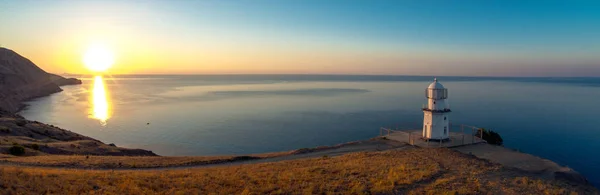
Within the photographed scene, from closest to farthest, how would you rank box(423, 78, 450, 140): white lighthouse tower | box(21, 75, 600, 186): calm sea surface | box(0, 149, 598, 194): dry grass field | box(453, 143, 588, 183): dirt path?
box(0, 149, 598, 194): dry grass field, box(453, 143, 588, 183): dirt path, box(423, 78, 450, 140): white lighthouse tower, box(21, 75, 600, 186): calm sea surface

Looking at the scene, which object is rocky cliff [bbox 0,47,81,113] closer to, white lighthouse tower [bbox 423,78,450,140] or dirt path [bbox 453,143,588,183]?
white lighthouse tower [bbox 423,78,450,140]

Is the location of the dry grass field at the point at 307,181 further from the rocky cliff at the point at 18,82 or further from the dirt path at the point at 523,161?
the rocky cliff at the point at 18,82

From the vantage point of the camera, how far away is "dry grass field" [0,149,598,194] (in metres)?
13.0

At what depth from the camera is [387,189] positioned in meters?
14.1

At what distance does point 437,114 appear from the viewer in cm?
3025

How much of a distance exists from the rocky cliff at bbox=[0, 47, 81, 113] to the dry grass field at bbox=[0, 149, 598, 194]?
80456mm

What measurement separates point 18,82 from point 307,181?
12142 cm

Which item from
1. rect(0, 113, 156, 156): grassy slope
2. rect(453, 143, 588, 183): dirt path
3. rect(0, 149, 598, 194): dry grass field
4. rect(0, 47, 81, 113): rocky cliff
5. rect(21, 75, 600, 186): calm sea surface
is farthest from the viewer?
rect(0, 47, 81, 113): rocky cliff

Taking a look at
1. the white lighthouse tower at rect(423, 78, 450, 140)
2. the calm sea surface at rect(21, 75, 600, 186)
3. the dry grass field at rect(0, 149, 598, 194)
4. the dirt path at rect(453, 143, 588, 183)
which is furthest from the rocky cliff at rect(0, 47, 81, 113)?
the dirt path at rect(453, 143, 588, 183)

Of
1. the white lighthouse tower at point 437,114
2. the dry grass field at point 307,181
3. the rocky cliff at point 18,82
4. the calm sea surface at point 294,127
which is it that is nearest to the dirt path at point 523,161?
the white lighthouse tower at point 437,114

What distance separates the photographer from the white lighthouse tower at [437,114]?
30.2 meters

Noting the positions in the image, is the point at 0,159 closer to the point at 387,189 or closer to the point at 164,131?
the point at 387,189

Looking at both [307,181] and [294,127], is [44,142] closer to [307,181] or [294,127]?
[307,181]

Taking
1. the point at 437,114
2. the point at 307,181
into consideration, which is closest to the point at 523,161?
the point at 437,114
